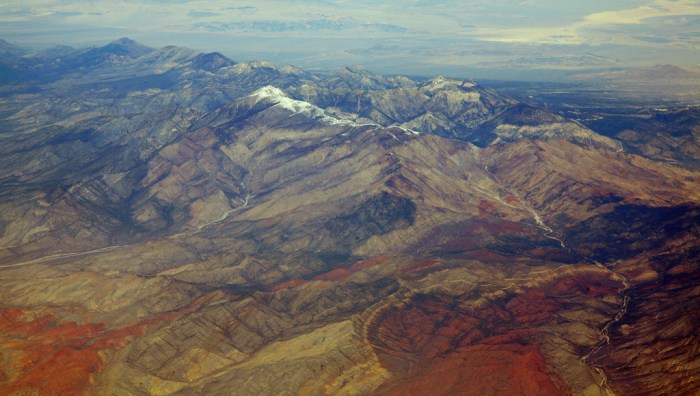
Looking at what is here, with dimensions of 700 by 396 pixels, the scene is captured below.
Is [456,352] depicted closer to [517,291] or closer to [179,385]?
[517,291]

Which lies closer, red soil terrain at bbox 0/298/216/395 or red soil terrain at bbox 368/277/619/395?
red soil terrain at bbox 368/277/619/395

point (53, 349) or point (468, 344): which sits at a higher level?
point (468, 344)

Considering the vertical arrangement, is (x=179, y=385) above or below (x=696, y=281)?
below

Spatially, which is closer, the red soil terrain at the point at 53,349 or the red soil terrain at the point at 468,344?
the red soil terrain at the point at 468,344

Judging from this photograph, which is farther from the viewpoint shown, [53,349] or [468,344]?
[468,344]

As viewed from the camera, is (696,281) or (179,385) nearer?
(179,385)

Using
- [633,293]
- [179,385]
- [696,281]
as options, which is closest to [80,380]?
[179,385]

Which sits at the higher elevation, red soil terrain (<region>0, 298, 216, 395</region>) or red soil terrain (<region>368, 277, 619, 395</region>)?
red soil terrain (<region>368, 277, 619, 395</region>)

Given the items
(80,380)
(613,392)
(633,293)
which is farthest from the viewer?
(633,293)

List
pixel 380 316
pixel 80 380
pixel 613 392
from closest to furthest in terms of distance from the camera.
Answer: pixel 613 392
pixel 80 380
pixel 380 316

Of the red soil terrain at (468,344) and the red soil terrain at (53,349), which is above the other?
the red soil terrain at (468,344)
